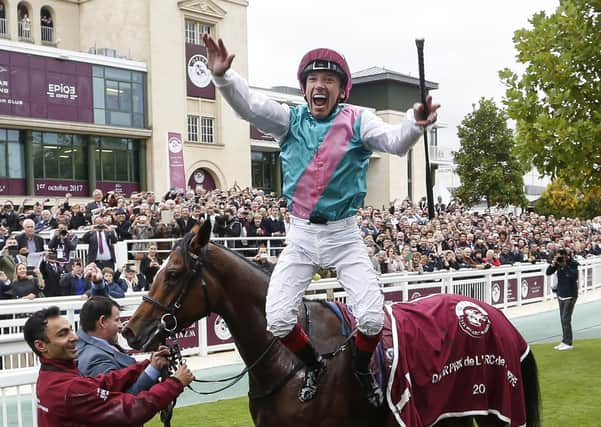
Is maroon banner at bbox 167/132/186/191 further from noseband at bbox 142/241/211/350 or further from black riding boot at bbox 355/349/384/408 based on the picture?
black riding boot at bbox 355/349/384/408

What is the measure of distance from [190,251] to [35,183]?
84.0 ft

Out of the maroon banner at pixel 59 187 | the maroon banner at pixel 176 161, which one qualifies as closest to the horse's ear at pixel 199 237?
the maroon banner at pixel 59 187

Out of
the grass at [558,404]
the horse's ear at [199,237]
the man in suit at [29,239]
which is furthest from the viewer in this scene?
the man in suit at [29,239]

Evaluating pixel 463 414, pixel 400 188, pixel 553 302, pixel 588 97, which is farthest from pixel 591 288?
pixel 400 188

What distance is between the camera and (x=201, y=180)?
32.2 meters

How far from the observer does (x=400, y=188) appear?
43.8m

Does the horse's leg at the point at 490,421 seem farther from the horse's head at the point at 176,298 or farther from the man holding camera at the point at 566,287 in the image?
the man holding camera at the point at 566,287

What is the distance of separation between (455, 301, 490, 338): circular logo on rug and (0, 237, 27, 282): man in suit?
7042 mm

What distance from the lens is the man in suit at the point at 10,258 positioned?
9250 millimetres

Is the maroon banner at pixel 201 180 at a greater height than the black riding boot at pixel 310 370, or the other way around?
the maroon banner at pixel 201 180

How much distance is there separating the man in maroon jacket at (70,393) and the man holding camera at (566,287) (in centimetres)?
845

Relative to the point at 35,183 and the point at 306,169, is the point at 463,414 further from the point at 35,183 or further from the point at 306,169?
the point at 35,183

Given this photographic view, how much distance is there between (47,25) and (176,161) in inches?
362

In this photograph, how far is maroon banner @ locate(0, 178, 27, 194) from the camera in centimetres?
2598
